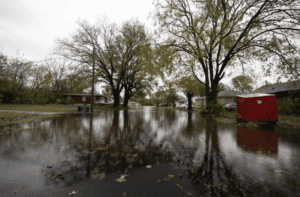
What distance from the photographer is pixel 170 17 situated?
55.7ft

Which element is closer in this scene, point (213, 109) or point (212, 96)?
point (213, 109)

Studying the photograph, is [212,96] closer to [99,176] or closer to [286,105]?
[286,105]

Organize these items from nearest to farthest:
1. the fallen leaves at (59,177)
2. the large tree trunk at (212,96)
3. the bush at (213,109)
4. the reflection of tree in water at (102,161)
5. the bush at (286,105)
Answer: the fallen leaves at (59,177) < the reflection of tree in water at (102,161) < the bush at (286,105) < the bush at (213,109) < the large tree trunk at (212,96)

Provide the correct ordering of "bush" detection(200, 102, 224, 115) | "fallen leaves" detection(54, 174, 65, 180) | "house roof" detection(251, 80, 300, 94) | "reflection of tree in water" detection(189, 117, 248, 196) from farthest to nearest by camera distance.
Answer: "bush" detection(200, 102, 224, 115) < "house roof" detection(251, 80, 300, 94) < "fallen leaves" detection(54, 174, 65, 180) < "reflection of tree in water" detection(189, 117, 248, 196)

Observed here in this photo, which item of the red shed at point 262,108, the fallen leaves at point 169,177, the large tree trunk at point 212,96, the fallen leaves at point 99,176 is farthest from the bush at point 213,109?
the fallen leaves at point 99,176

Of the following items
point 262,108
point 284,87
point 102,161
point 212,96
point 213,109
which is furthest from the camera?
point 212,96

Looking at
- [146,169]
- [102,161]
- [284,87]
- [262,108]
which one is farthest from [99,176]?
[284,87]

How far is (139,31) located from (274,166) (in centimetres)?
2639

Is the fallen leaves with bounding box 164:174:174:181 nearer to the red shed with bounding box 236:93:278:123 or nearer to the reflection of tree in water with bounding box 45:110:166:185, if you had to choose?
the reflection of tree in water with bounding box 45:110:166:185

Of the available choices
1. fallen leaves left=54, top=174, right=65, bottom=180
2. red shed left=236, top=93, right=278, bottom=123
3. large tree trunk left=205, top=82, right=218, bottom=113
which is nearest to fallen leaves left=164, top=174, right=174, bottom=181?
fallen leaves left=54, top=174, right=65, bottom=180

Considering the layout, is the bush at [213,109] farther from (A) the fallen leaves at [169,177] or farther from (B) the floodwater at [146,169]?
(A) the fallen leaves at [169,177]

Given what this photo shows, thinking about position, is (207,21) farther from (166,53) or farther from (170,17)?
(166,53)

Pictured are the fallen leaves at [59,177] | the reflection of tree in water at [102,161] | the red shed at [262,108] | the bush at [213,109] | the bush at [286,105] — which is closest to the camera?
the fallen leaves at [59,177]

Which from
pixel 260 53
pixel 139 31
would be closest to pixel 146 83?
pixel 139 31
